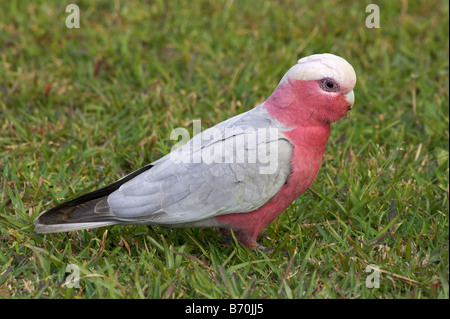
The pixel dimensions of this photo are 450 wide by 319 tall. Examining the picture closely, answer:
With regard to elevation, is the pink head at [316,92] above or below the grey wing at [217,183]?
above

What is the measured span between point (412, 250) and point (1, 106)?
3.04 metres

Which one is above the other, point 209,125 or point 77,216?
point 209,125

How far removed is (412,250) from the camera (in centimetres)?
310

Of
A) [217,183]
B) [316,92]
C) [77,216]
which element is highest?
[316,92]

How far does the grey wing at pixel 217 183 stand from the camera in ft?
9.55

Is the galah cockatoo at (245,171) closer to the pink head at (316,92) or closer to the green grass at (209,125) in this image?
the pink head at (316,92)

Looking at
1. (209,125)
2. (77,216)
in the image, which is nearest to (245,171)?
(77,216)

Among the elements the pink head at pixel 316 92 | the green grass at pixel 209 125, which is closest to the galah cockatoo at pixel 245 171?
the pink head at pixel 316 92

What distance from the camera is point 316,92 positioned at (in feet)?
9.56

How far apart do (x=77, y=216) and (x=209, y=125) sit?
60.0 inches

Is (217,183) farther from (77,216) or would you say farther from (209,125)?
(209,125)

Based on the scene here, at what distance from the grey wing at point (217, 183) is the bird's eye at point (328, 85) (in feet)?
1.03

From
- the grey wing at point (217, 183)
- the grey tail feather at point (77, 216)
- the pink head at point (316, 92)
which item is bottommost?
the grey tail feather at point (77, 216)

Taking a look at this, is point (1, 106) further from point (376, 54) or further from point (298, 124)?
point (376, 54)
